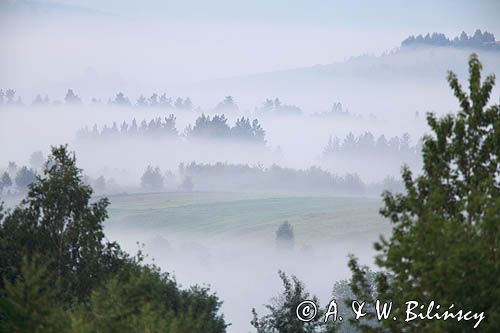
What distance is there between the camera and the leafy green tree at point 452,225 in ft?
98.2

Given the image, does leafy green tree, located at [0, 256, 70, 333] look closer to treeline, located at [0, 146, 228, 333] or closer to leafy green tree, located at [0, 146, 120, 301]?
treeline, located at [0, 146, 228, 333]

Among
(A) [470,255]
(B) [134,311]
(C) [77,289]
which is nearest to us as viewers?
(A) [470,255]

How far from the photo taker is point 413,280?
31969 mm

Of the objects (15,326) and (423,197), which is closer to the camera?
Answer: (423,197)

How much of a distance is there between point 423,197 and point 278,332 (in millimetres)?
17071

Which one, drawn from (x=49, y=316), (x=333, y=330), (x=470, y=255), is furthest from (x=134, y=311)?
(x=470, y=255)

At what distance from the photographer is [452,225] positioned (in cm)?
3059

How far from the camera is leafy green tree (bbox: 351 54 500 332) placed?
29922 mm

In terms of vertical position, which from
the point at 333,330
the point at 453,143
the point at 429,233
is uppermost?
the point at 453,143

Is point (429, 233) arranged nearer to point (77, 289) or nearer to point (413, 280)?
point (413, 280)
